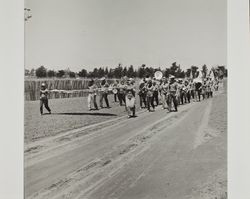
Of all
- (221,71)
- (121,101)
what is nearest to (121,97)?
(121,101)

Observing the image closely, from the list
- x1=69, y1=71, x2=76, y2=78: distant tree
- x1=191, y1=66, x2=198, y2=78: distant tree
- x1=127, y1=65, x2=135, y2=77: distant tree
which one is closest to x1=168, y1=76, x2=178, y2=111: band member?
x1=191, y1=66, x2=198, y2=78: distant tree

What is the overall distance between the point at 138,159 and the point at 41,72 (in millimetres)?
649

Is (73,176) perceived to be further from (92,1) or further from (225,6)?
(225,6)

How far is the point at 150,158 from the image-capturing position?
5.50ft

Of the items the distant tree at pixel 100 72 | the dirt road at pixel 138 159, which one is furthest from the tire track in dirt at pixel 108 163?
the distant tree at pixel 100 72

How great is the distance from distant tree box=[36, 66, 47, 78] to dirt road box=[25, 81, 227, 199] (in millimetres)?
316

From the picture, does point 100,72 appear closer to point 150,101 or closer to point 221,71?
point 150,101

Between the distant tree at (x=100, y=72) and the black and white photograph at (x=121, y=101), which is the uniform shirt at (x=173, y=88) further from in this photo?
the distant tree at (x=100, y=72)

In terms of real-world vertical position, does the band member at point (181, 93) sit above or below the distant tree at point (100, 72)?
below

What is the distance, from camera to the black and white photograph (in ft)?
5.44

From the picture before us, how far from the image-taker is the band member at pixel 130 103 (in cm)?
172

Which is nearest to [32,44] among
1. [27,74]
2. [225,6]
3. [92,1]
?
[27,74]

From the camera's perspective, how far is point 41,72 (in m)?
1.66

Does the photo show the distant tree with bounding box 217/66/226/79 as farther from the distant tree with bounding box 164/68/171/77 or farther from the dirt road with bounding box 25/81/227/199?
the distant tree with bounding box 164/68/171/77
